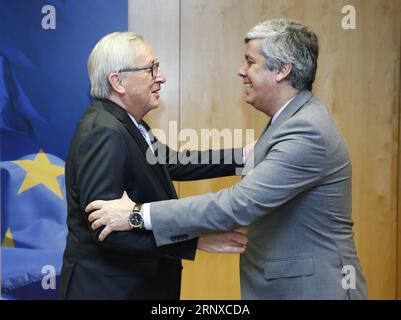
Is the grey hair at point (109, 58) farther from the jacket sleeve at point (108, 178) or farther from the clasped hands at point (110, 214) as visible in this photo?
the clasped hands at point (110, 214)

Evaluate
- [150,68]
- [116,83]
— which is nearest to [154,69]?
[150,68]

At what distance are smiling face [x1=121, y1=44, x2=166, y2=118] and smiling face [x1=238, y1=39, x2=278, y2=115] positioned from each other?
0.33 meters

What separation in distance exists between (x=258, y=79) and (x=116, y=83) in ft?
1.56

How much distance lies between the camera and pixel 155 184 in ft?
5.35

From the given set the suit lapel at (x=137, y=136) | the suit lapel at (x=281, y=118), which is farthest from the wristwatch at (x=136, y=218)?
the suit lapel at (x=281, y=118)

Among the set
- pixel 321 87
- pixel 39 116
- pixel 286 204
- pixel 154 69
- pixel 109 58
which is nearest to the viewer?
pixel 286 204

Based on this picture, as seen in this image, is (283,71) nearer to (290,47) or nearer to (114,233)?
(290,47)

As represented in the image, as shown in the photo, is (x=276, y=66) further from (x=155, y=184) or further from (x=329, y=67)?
(x=329, y=67)

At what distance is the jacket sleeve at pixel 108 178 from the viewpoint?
1.46 m

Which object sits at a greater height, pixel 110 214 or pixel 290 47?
pixel 290 47

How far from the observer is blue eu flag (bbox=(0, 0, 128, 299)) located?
2676mm

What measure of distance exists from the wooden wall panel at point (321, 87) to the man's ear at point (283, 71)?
118cm

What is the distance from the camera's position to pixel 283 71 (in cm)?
164

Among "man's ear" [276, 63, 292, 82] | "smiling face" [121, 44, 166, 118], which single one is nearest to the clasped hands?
"smiling face" [121, 44, 166, 118]
